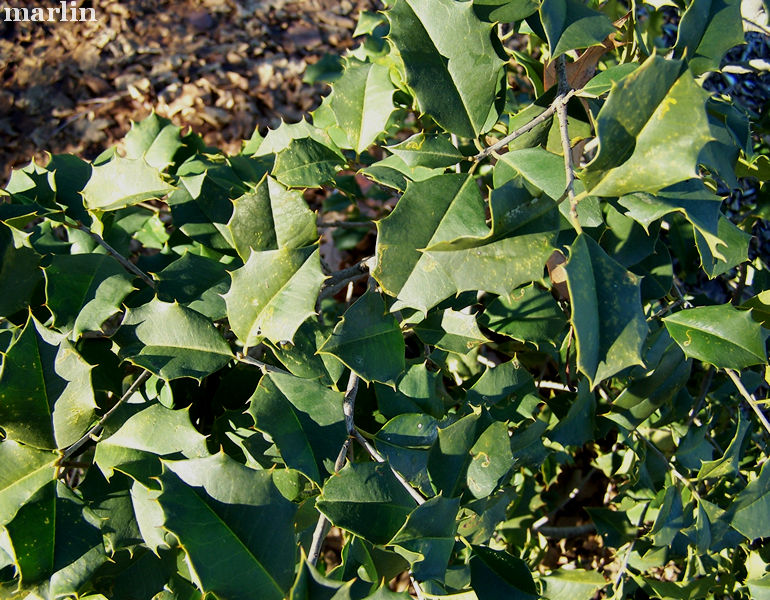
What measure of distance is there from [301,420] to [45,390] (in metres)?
0.34

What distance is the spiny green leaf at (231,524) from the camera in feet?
2.08

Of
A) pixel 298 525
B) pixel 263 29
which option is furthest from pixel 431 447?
pixel 263 29

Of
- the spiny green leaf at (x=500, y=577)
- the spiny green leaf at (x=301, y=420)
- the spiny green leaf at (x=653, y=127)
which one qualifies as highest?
the spiny green leaf at (x=653, y=127)

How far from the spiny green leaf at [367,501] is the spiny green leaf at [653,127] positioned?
40cm

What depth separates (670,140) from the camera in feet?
2.02

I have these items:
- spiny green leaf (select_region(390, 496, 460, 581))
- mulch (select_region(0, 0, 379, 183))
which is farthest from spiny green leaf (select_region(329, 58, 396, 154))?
mulch (select_region(0, 0, 379, 183))

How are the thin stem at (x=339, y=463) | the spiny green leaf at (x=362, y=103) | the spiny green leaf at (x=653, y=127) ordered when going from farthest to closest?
the spiny green leaf at (x=362, y=103) < the thin stem at (x=339, y=463) < the spiny green leaf at (x=653, y=127)

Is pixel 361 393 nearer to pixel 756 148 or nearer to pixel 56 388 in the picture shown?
pixel 56 388

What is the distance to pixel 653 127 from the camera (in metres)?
0.63

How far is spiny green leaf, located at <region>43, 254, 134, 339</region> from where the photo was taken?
93 cm

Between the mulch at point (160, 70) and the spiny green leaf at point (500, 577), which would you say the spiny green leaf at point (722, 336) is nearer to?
the spiny green leaf at point (500, 577)

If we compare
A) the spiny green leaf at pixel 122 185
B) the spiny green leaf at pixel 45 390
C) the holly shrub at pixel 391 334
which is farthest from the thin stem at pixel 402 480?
the spiny green leaf at pixel 122 185

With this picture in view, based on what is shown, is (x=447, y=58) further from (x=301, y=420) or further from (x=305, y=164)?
(x=301, y=420)

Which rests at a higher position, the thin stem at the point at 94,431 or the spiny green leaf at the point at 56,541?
the thin stem at the point at 94,431
